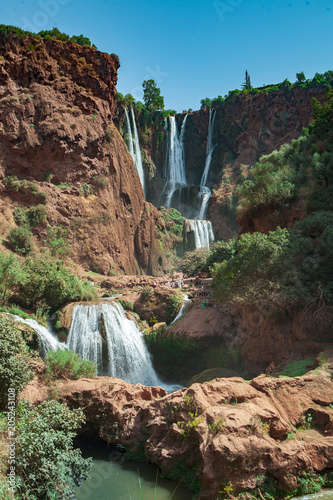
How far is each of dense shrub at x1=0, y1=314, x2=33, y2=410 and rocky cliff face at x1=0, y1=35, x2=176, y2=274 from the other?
605 inches

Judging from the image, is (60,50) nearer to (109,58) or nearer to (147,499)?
(109,58)

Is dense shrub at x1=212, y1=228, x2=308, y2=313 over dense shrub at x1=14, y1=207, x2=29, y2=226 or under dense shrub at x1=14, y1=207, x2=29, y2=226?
under

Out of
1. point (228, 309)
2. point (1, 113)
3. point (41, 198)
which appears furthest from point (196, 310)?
point (1, 113)

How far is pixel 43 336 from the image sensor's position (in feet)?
50.6

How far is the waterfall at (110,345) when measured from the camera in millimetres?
17406

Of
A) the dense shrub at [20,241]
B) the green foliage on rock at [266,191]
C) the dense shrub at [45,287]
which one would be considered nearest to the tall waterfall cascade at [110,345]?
the dense shrub at [45,287]

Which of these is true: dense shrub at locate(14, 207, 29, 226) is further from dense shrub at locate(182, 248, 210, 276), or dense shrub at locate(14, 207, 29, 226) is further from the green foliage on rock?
the green foliage on rock

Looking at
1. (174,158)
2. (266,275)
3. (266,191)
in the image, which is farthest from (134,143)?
(266,275)

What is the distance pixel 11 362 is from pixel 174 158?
4552cm

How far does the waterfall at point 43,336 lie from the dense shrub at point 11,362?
516 centimetres

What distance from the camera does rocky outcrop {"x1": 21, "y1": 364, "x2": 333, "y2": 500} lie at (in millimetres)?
7688

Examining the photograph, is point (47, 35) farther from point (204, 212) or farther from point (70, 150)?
point (204, 212)

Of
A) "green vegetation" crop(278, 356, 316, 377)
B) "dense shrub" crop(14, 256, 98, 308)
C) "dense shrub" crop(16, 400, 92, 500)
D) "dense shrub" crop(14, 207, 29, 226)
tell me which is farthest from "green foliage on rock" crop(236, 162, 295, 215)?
"dense shrub" crop(14, 207, 29, 226)

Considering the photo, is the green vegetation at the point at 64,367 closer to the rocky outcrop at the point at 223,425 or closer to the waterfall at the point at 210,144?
the rocky outcrop at the point at 223,425
